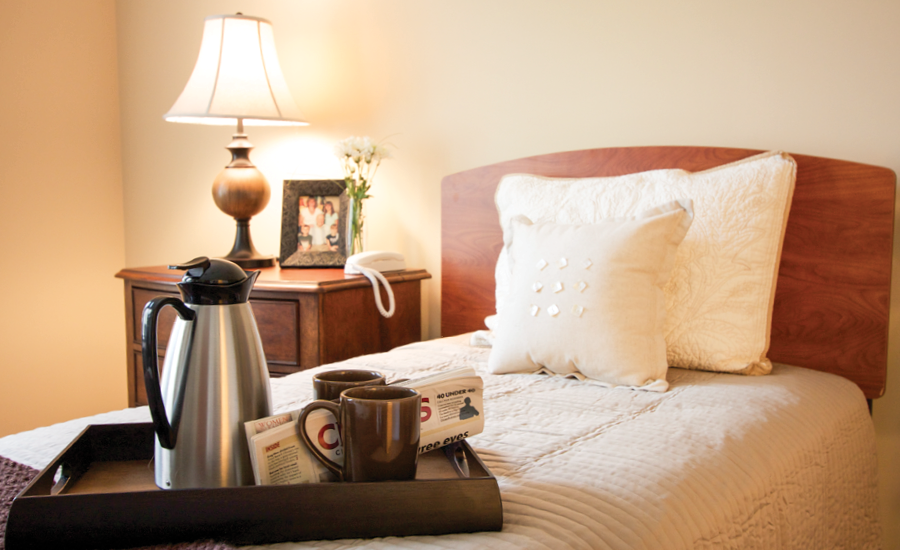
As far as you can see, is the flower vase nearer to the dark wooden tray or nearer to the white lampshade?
the white lampshade

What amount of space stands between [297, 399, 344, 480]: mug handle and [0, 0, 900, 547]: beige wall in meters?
1.33

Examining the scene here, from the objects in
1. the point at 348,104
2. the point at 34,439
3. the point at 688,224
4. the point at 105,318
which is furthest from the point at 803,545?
the point at 105,318

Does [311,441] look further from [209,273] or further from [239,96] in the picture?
[239,96]

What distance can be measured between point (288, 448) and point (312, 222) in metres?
1.55

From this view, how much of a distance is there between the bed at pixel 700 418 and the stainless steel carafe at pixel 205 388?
13cm

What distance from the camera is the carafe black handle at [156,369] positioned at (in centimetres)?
62

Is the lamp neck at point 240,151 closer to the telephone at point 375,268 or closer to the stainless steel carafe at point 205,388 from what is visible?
the telephone at point 375,268

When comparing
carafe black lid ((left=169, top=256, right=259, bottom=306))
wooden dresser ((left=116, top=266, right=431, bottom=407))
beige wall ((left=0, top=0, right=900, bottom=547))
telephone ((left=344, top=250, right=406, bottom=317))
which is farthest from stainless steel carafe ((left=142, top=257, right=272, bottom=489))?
beige wall ((left=0, top=0, right=900, bottom=547))

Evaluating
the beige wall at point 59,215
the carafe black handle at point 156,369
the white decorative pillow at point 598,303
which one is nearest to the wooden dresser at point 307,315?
the white decorative pillow at point 598,303

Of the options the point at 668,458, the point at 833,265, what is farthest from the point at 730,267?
the point at 668,458

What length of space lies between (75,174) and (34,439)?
6.90 feet

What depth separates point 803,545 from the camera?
3.27ft

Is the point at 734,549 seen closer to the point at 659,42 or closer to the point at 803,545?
the point at 803,545

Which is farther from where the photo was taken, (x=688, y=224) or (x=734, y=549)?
(x=688, y=224)
